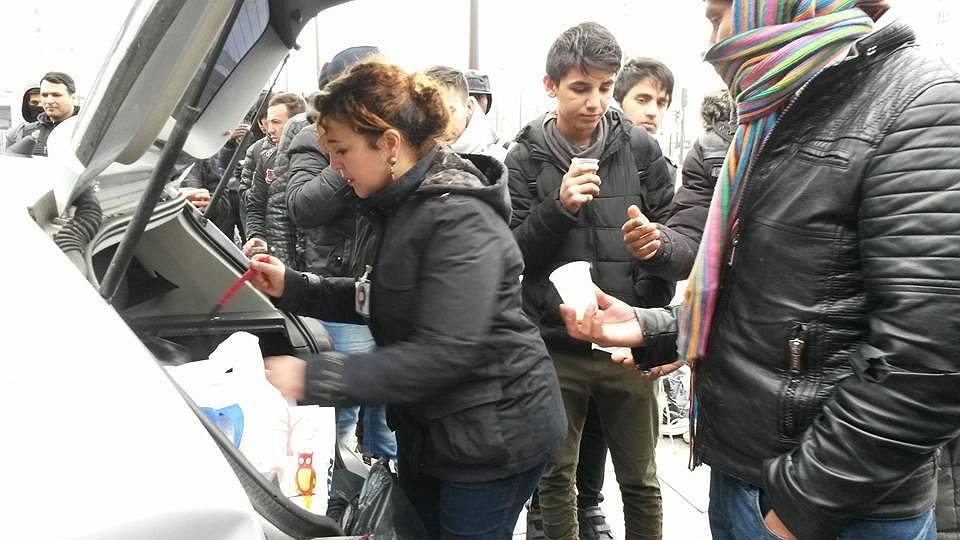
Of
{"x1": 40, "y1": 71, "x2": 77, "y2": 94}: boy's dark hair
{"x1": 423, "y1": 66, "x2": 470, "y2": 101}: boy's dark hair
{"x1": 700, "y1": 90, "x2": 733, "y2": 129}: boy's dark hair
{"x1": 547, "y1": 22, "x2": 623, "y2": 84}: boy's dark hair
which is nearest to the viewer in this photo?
{"x1": 547, "y1": 22, "x2": 623, "y2": 84}: boy's dark hair

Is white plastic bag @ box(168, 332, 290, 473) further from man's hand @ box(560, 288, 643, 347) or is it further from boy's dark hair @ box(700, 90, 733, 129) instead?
boy's dark hair @ box(700, 90, 733, 129)

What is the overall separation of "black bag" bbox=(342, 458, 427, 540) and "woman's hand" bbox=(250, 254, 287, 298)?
621mm

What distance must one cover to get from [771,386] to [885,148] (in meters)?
0.46

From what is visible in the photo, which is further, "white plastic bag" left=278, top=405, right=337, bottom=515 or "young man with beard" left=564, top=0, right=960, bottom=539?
"white plastic bag" left=278, top=405, right=337, bottom=515

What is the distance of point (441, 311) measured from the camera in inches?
63.9

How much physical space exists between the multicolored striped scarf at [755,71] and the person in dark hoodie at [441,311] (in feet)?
1.45

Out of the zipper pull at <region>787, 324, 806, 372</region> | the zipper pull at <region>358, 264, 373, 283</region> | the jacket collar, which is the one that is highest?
the jacket collar

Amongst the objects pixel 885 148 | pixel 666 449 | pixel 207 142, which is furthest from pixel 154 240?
pixel 666 449

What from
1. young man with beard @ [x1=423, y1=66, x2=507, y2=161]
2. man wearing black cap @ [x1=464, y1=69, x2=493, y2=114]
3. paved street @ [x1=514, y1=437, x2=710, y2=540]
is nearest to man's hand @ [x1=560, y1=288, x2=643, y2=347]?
young man with beard @ [x1=423, y1=66, x2=507, y2=161]

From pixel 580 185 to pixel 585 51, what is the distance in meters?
0.50

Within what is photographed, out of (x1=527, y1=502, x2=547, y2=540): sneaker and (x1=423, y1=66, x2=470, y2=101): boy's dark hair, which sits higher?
(x1=423, y1=66, x2=470, y2=101): boy's dark hair

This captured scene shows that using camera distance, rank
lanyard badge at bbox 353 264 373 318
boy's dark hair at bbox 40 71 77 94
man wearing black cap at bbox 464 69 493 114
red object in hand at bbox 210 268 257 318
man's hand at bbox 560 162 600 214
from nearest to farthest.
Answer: lanyard badge at bbox 353 264 373 318 → red object in hand at bbox 210 268 257 318 → man's hand at bbox 560 162 600 214 → man wearing black cap at bbox 464 69 493 114 → boy's dark hair at bbox 40 71 77 94

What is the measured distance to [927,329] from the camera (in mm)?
1121

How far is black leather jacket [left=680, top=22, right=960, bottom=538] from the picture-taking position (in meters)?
1.13
